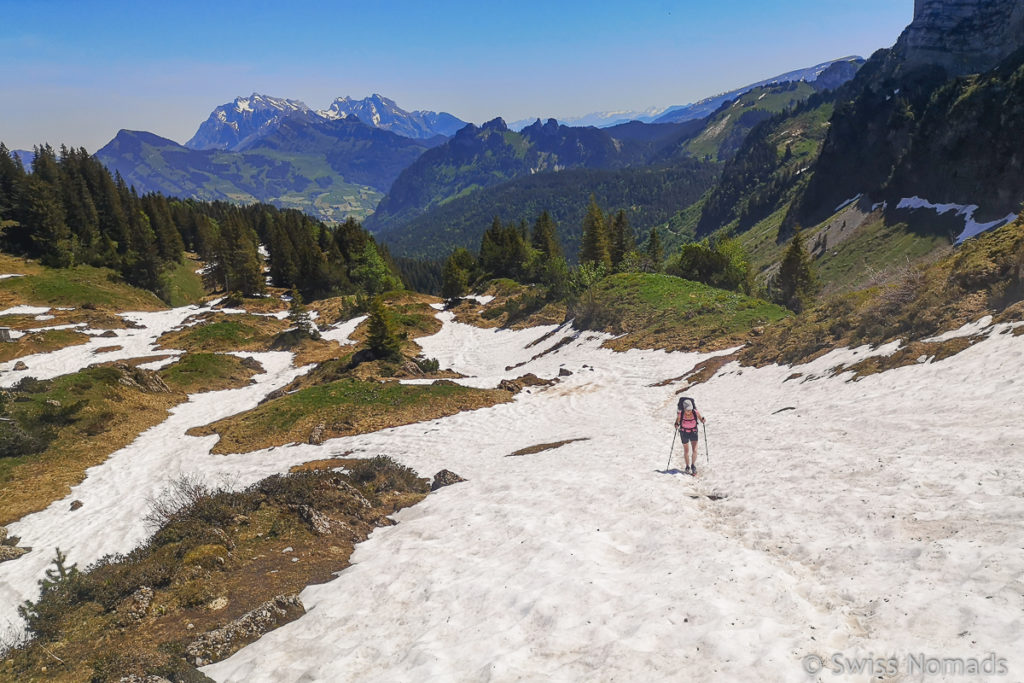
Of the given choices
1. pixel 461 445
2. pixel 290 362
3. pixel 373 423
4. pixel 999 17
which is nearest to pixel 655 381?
pixel 461 445

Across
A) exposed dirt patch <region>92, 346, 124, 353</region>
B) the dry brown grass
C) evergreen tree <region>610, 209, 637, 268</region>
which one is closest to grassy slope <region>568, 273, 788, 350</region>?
the dry brown grass

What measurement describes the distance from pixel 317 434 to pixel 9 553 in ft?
31.0

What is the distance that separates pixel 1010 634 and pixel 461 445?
1575 centimetres

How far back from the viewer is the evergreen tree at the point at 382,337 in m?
31.4

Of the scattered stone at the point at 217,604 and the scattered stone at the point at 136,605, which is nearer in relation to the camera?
the scattered stone at the point at 136,605

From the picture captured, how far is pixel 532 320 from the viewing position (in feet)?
158

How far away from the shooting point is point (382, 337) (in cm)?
3170

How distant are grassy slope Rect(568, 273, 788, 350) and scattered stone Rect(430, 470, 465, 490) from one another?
20224 mm

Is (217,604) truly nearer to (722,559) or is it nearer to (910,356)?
(722,559)

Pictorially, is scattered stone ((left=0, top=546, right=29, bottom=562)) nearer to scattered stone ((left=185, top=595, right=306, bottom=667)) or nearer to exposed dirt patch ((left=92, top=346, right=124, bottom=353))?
scattered stone ((left=185, top=595, right=306, bottom=667))

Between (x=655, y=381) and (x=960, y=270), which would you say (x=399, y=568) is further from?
(x=960, y=270)

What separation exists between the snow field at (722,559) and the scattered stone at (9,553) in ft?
33.7

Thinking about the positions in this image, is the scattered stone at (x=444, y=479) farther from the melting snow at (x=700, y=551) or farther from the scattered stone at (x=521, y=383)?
the scattered stone at (x=521, y=383)

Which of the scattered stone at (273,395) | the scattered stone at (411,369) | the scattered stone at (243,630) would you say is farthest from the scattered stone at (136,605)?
the scattered stone at (411,369)
